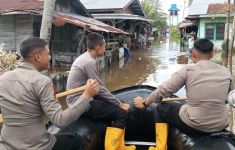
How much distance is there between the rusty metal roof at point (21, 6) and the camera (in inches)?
540

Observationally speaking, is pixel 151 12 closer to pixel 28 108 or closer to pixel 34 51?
pixel 34 51

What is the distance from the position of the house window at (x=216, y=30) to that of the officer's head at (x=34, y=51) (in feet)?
77.8

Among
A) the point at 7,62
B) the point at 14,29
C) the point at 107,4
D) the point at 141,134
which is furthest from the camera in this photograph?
the point at 107,4

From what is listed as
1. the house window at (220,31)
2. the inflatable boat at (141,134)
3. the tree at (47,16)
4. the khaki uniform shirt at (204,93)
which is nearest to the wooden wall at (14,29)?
the tree at (47,16)

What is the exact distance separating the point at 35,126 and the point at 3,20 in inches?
563

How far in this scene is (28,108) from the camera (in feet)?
8.65

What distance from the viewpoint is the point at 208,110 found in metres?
3.36

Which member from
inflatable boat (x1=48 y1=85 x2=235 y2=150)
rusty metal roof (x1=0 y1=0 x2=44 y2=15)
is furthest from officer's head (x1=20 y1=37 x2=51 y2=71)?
rusty metal roof (x1=0 y1=0 x2=44 y2=15)

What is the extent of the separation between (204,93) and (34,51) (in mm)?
1627

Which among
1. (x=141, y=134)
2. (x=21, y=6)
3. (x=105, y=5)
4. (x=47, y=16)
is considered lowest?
(x=141, y=134)

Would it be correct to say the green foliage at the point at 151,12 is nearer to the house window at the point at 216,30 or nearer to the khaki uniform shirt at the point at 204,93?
the house window at the point at 216,30

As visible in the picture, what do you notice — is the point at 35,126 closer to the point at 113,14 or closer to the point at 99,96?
the point at 99,96

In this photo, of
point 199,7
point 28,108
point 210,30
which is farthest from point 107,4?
point 28,108

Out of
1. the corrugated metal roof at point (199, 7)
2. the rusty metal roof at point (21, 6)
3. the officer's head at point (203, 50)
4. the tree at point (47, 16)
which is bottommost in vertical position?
the officer's head at point (203, 50)
